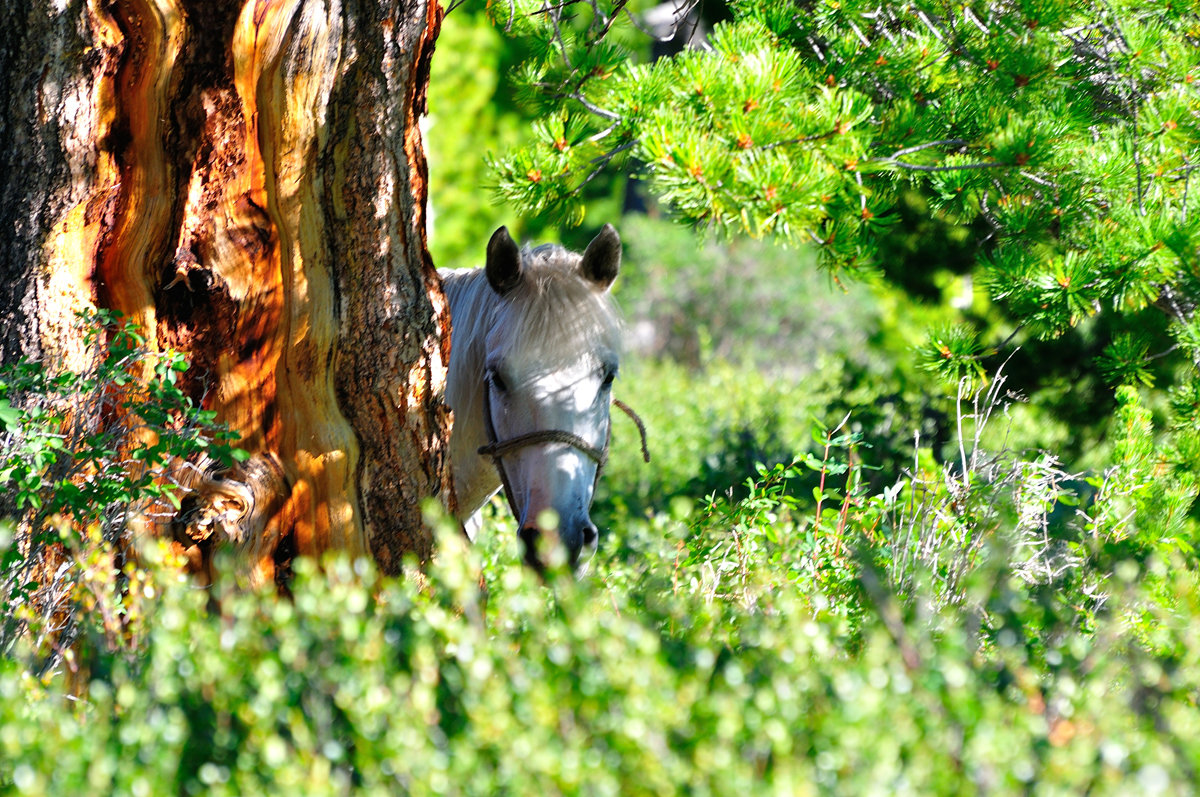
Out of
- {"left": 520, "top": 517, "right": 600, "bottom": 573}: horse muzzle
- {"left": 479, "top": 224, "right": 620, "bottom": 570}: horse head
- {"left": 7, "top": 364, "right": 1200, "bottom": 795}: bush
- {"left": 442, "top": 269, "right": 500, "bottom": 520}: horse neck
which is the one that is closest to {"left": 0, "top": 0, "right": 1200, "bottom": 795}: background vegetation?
{"left": 7, "top": 364, "right": 1200, "bottom": 795}: bush

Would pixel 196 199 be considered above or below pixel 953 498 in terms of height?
above

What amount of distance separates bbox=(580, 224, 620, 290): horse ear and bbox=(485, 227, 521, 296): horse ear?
233 millimetres

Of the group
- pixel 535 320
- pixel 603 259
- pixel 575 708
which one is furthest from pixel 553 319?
pixel 575 708

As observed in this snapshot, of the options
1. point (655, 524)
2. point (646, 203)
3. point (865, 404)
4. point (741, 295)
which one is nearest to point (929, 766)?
point (655, 524)

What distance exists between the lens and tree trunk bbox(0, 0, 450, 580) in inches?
103

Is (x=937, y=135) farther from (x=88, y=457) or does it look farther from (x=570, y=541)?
(x=88, y=457)

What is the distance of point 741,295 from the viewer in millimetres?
12375

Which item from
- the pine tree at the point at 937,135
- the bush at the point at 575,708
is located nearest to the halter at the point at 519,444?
the pine tree at the point at 937,135

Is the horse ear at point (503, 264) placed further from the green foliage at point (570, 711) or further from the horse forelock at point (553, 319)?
the green foliage at point (570, 711)

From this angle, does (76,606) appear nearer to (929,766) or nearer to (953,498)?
(929,766)

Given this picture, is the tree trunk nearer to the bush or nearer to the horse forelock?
the horse forelock

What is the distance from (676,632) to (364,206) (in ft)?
4.53

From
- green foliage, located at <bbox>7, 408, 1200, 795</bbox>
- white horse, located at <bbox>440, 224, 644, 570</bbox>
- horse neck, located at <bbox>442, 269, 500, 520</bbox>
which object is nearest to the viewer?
green foliage, located at <bbox>7, 408, 1200, 795</bbox>

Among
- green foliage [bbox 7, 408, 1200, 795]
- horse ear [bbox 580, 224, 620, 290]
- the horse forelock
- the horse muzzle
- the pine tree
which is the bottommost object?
the horse muzzle
